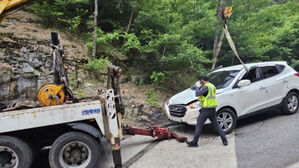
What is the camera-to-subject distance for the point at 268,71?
669cm

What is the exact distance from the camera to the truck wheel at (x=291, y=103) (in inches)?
264

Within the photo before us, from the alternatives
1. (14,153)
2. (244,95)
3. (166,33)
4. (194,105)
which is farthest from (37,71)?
(244,95)

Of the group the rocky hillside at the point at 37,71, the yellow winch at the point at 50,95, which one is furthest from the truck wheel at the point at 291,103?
the yellow winch at the point at 50,95

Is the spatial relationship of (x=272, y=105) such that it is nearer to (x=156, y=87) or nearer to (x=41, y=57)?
(x=156, y=87)

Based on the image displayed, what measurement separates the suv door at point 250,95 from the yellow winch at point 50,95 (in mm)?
4559

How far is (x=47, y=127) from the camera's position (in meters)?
3.89

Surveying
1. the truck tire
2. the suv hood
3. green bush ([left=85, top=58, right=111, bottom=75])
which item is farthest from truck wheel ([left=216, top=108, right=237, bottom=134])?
green bush ([left=85, top=58, right=111, bottom=75])

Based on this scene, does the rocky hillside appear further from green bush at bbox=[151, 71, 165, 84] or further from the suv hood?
the suv hood

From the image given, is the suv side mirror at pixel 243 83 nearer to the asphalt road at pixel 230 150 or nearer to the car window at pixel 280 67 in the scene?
the asphalt road at pixel 230 150

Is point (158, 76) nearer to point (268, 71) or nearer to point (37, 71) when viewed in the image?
point (268, 71)

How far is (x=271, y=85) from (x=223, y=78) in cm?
150

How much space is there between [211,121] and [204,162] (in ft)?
4.43

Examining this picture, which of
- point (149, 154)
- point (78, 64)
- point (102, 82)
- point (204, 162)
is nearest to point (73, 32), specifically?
point (78, 64)

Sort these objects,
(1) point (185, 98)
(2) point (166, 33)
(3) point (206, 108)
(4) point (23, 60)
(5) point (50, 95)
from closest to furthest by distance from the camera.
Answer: (5) point (50, 95) < (3) point (206, 108) < (1) point (185, 98) < (4) point (23, 60) < (2) point (166, 33)
